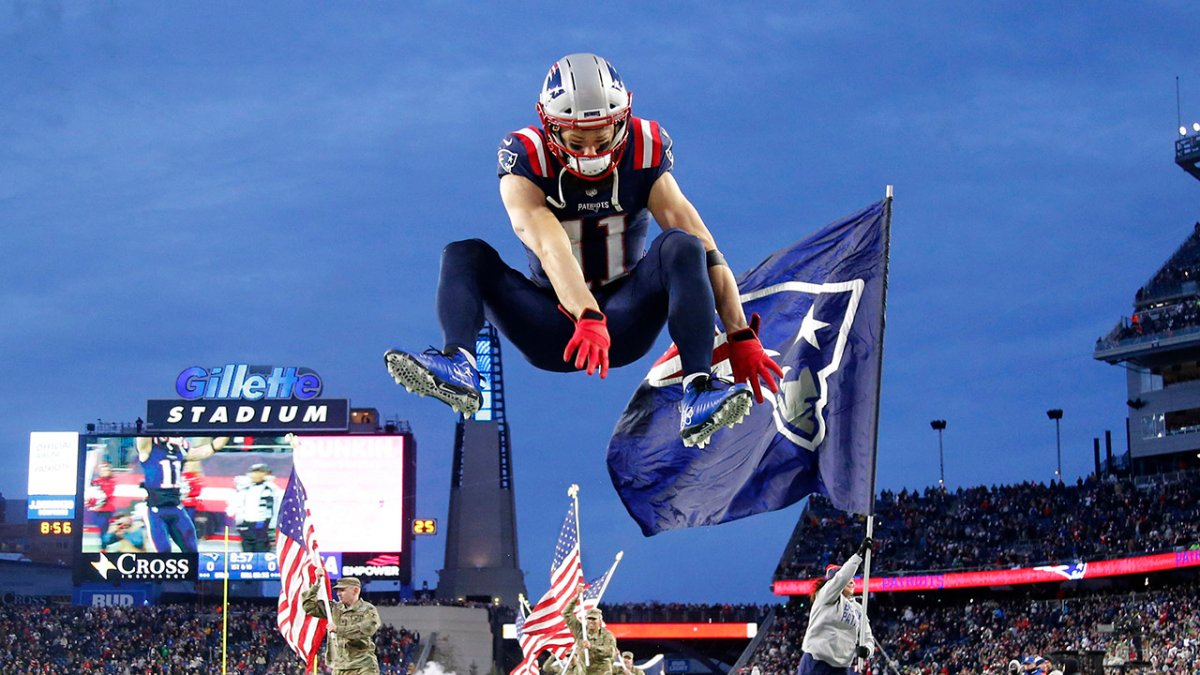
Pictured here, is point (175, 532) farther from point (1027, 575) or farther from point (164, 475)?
point (1027, 575)

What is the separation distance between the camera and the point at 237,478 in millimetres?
54531

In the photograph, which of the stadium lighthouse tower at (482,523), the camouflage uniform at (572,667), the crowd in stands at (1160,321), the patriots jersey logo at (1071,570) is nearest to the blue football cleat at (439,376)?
the camouflage uniform at (572,667)

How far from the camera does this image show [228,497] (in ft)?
178

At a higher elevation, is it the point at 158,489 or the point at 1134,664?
the point at 158,489

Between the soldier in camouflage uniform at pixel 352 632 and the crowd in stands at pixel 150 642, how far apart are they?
34836mm

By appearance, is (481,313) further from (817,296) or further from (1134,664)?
(1134,664)

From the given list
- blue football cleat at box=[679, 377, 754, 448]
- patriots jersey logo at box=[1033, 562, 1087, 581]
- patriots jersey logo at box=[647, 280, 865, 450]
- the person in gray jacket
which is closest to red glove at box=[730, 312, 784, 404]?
blue football cleat at box=[679, 377, 754, 448]

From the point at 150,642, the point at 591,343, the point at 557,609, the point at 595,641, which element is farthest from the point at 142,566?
the point at 591,343

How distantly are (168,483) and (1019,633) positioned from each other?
28935 mm

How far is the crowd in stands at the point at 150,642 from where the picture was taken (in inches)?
1956

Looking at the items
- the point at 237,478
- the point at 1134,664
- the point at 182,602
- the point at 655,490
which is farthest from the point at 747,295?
the point at 182,602

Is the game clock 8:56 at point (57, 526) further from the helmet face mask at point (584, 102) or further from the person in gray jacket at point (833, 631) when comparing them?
the helmet face mask at point (584, 102)

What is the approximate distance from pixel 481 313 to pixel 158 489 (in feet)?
167

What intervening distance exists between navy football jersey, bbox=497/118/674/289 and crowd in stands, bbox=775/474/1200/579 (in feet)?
126
